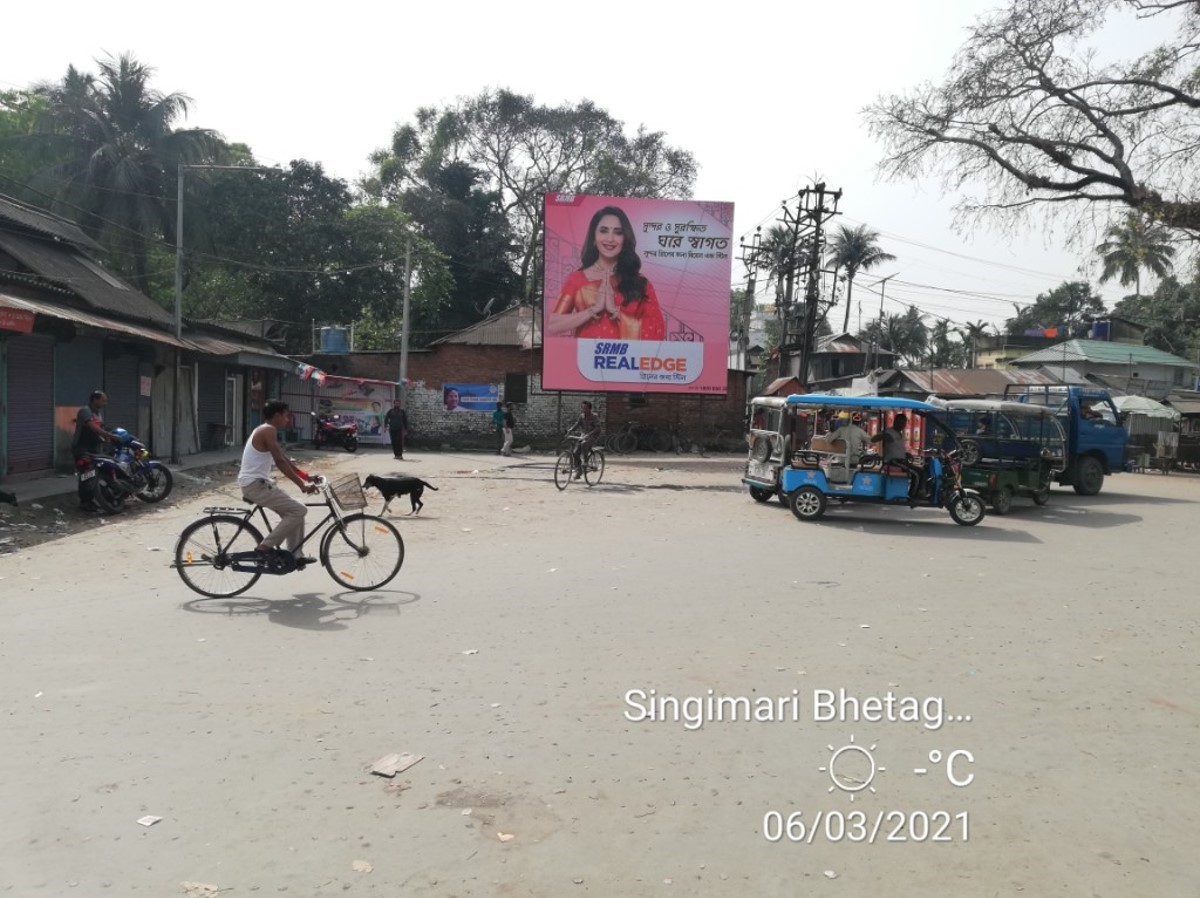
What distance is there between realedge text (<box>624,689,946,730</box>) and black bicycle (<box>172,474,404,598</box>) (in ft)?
11.0

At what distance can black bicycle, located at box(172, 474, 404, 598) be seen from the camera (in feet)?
23.9

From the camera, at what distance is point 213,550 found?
7305 mm

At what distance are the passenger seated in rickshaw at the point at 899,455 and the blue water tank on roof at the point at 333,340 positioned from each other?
23.5m

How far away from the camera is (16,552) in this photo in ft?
31.8

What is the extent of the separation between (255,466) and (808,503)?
360 inches

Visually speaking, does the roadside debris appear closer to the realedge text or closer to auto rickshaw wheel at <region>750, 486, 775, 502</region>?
the realedge text

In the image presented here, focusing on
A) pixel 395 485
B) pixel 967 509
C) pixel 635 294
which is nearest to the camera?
pixel 395 485

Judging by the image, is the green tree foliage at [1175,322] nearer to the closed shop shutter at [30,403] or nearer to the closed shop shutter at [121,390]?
the closed shop shutter at [121,390]

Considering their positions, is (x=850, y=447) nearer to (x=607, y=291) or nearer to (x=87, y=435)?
(x=87, y=435)

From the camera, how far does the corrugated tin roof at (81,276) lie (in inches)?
667

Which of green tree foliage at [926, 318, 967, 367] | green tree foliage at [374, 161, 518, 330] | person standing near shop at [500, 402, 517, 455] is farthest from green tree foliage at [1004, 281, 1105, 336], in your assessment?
person standing near shop at [500, 402, 517, 455]

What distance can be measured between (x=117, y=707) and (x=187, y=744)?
760mm

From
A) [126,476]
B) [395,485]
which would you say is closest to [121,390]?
[126,476]
